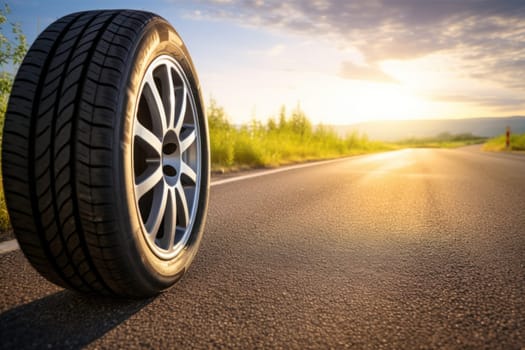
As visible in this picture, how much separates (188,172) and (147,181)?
0.57 metres

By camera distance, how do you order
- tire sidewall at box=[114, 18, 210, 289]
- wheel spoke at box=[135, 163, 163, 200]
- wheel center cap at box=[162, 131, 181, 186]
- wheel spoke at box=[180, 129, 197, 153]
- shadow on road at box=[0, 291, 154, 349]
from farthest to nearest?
wheel spoke at box=[180, 129, 197, 153] → wheel center cap at box=[162, 131, 181, 186] → wheel spoke at box=[135, 163, 163, 200] → tire sidewall at box=[114, 18, 210, 289] → shadow on road at box=[0, 291, 154, 349]

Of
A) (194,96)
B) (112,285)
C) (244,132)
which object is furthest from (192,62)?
(244,132)

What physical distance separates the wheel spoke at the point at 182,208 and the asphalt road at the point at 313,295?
0.74 ft

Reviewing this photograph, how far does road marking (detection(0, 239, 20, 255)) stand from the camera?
218 centimetres

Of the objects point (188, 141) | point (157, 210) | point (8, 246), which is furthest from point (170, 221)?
point (8, 246)

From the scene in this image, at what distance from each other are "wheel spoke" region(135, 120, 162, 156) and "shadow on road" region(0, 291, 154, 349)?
646 mm

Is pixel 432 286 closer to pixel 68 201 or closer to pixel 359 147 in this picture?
pixel 68 201

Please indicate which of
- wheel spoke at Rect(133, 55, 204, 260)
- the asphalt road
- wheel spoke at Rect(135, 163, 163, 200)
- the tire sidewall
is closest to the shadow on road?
the asphalt road

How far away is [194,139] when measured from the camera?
2.30 meters

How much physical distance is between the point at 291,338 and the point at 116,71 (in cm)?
110

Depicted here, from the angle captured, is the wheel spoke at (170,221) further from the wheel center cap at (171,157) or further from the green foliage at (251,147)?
the green foliage at (251,147)

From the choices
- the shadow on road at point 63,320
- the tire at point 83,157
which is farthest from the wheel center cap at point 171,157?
the shadow on road at point 63,320

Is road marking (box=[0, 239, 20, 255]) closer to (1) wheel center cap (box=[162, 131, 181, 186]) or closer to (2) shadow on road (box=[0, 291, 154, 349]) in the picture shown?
(2) shadow on road (box=[0, 291, 154, 349])

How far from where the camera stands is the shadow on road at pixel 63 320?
3.98 ft
